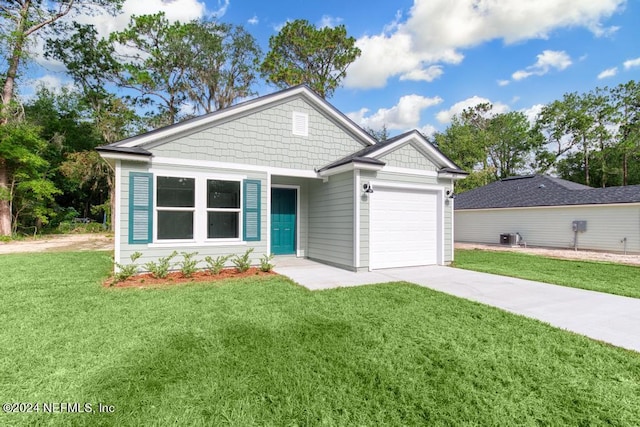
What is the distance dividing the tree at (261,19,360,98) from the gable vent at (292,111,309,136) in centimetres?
1403

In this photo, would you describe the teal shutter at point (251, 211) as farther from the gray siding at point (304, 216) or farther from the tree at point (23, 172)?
the tree at point (23, 172)

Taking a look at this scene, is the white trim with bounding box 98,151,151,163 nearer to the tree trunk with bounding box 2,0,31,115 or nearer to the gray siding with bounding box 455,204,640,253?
the tree trunk with bounding box 2,0,31,115

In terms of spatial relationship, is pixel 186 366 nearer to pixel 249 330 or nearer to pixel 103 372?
pixel 103 372

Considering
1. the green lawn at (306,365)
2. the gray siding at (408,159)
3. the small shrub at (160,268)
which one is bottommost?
the green lawn at (306,365)

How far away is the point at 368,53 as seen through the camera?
73.5ft

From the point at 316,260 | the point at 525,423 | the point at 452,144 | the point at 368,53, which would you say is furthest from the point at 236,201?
the point at 452,144

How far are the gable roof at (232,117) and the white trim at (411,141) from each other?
151 centimetres

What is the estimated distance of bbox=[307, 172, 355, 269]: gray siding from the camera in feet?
26.7

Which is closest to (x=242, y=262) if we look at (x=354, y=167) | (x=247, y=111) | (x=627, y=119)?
(x=354, y=167)

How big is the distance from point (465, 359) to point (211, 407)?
242 cm

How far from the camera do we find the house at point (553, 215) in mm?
13877

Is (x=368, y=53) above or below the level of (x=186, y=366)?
above

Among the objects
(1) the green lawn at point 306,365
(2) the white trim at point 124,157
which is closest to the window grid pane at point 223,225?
(2) the white trim at point 124,157

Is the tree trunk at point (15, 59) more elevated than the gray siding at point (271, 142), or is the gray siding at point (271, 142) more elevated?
the tree trunk at point (15, 59)
